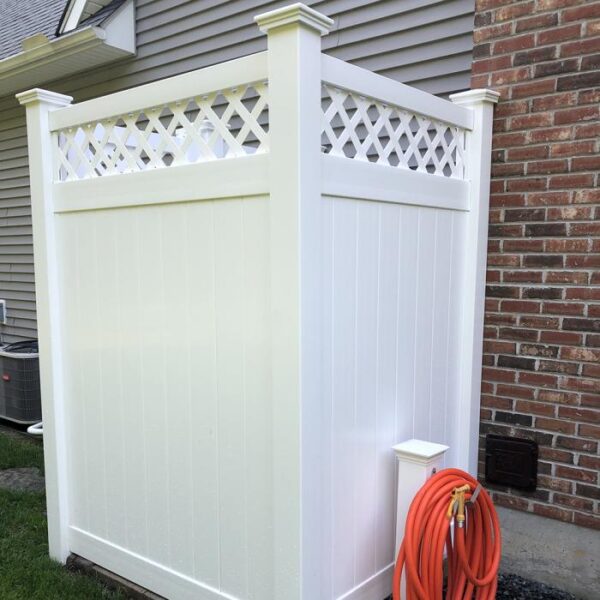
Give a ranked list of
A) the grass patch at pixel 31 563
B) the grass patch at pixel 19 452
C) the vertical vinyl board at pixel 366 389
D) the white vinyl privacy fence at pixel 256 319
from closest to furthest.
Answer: the white vinyl privacy fence at pixel 256 319
the vertical vinyl board at pixel 366 389
the grass patch at pixel 31 563
the grass patch at pixel 19 452

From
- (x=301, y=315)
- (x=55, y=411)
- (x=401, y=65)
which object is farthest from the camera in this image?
(x=401, y=65)

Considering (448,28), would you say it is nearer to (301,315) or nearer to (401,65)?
(401,65)

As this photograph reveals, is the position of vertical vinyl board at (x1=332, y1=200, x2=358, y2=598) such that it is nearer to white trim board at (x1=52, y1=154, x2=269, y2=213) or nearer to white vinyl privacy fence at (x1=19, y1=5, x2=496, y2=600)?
white vinyl privacy fence at (x1=19, y1=5, x2=496, y2=600)

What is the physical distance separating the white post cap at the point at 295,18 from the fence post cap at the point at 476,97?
1.05m

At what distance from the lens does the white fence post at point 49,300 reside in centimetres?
279

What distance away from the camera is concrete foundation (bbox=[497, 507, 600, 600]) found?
8.68ft

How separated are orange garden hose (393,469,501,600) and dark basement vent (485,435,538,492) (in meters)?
0.45

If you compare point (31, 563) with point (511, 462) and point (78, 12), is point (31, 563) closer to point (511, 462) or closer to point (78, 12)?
point (511, 462)

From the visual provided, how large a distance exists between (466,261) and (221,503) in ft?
5.00

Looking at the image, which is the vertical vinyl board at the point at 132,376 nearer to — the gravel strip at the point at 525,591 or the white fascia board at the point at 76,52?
the gravel strip at the point at 525,591

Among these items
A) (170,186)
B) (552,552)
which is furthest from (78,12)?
(552,552)

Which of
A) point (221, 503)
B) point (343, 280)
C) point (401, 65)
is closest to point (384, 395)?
point (343, 280)

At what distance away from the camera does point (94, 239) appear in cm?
266

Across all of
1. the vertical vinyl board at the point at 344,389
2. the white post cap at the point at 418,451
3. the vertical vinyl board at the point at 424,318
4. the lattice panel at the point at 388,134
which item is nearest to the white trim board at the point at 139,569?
the vertical vinyl board at the point at 344,389
